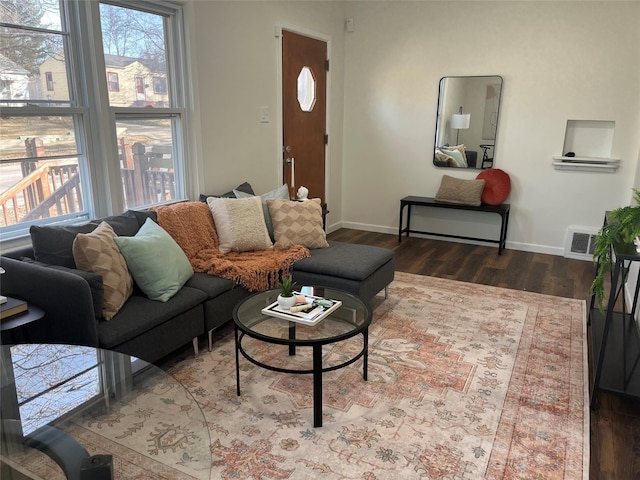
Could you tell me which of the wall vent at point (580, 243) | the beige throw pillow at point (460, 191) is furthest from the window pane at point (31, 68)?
the wall vent at point (580, 243)

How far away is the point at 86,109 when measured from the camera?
2.92 meters

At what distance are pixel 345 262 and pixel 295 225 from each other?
1.71 feet

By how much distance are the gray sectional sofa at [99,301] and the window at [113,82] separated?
81cm

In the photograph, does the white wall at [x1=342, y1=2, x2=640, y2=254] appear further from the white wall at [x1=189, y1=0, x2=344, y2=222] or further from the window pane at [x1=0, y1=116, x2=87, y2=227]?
the window pane at [x1=0, y1=116, x2=87, y2=227]

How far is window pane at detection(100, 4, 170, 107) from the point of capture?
9.99ft

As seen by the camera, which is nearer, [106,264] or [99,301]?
[99,301]

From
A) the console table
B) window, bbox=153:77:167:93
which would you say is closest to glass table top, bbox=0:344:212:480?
window, bbox=153:77:167:93

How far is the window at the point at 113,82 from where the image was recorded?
306 cm

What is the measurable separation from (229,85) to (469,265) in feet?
8.80

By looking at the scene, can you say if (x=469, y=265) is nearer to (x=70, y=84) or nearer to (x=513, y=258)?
(x=513, y=258)

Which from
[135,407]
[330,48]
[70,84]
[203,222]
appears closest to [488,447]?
[135,407]

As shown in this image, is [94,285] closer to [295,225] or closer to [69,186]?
[69,186]

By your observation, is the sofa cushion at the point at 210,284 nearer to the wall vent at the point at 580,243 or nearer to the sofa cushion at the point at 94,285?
the sofa cushion at the point at 94,285

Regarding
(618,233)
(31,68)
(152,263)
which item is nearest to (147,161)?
(31,68)
